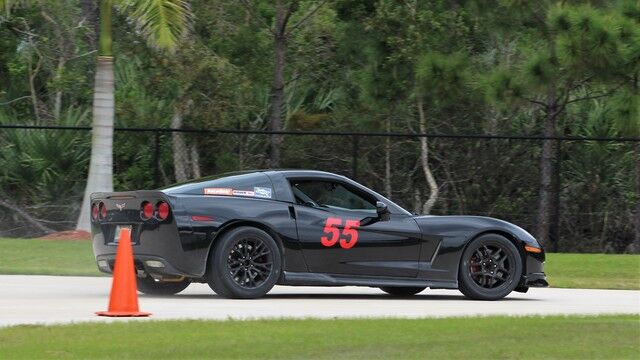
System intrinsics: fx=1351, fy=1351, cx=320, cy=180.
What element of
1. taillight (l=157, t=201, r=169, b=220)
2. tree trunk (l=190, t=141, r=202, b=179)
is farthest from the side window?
tree trunk (l=190, t=141, r=202, b=179)

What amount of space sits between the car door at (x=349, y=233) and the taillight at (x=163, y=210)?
4.30 feet

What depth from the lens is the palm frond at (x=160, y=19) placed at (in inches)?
835

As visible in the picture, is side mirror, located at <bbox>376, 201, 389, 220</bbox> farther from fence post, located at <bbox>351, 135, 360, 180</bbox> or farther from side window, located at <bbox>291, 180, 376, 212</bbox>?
fence post, located at <bbox>351, 135, 360, 180</bbox>

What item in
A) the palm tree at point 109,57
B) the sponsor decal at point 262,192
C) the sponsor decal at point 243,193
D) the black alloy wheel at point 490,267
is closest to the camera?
the sponsor decal at point 243,193

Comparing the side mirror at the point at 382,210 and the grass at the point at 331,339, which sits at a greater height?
the side mirror at the point at 382,210

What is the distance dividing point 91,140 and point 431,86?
20.4 feet

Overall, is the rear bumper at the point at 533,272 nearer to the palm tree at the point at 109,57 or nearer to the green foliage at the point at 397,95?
the green foliage at the point at 397,95

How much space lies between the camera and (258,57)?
2622 cm

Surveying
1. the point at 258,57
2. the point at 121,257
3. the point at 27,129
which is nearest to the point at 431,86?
the point at 258,57

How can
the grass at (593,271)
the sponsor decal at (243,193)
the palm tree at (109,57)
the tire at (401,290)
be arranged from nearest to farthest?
the sponsor decal at (243,193), the tire at (401,290), the grass at (593,271), the palm tree at (109,57)

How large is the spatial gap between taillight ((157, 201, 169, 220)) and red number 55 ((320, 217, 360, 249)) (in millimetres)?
1563

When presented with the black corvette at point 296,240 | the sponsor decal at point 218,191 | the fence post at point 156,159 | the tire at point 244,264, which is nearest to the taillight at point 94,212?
the black corvette at point 296,240

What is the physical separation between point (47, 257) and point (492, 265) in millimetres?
7597

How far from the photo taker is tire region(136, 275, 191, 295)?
13.6m
